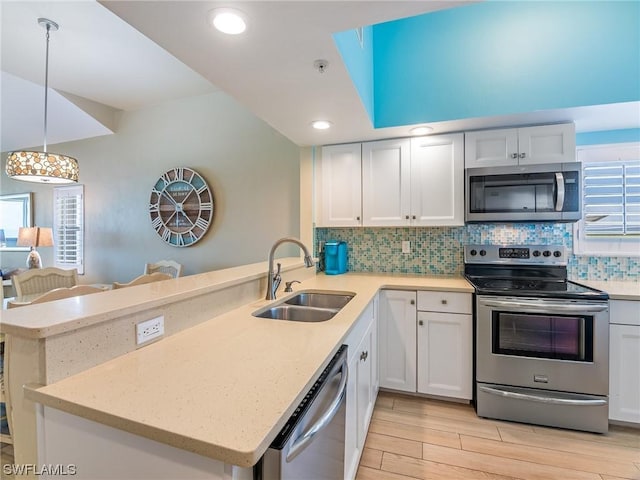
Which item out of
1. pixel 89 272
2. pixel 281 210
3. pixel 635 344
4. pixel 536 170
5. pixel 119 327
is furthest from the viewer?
pixel 89 272

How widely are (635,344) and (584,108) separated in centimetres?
155

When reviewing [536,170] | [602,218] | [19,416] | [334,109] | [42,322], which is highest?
[334,109]

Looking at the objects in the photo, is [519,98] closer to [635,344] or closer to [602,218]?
[602,218]

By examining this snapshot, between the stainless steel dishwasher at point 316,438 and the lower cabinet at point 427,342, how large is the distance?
1.21 metres

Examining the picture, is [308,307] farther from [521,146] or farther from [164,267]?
[164,267]

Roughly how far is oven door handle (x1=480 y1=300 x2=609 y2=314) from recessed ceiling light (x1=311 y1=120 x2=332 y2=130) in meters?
1.67

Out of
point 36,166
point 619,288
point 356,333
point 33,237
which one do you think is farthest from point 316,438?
point 33,237

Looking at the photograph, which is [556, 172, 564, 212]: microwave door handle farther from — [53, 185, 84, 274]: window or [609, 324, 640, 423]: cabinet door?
[53, 185, 84, 274]: window

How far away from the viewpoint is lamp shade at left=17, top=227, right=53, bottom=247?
4.06 m

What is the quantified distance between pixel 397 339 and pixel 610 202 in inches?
78.4

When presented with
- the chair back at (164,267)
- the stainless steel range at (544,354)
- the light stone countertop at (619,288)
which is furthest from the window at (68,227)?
the light stone countertop at (619,288)

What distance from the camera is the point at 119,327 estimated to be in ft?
3.36

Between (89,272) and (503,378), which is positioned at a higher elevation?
(89,272)

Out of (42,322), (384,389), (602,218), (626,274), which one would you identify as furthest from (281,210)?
(626,274)
